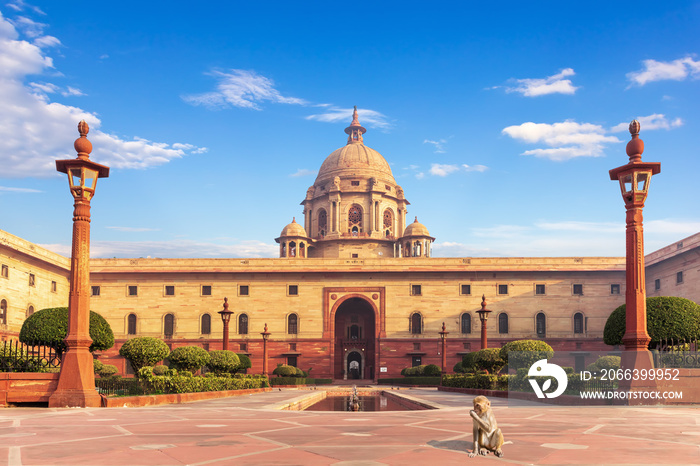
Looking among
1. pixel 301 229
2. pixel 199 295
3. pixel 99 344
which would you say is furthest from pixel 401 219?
pixel 99 344

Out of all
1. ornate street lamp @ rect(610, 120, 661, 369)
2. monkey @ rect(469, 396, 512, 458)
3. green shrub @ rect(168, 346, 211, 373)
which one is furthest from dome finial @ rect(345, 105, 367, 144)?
monkey @ rect(469, 396, 512, 458)

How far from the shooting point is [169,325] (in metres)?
48.9

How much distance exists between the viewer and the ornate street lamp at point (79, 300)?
49.9 ft

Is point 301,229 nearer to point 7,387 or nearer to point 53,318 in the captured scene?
point 53,318

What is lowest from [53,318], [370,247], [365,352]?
[365,352]

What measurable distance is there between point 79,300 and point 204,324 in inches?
1321

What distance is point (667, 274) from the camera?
4288 centimetres

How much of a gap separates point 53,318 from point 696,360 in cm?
2006

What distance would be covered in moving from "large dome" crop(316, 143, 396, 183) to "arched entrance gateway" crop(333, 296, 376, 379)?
13906mm

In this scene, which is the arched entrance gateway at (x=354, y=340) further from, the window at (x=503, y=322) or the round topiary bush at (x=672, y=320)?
the round topiary bush at (x=672, y=320)

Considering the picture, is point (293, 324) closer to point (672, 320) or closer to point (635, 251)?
point (672, 320)

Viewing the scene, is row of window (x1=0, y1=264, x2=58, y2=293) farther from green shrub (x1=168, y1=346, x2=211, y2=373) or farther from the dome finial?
the dome finial

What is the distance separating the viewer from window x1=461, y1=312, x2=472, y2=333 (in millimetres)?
48375

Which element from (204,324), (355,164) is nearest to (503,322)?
(355,164)
